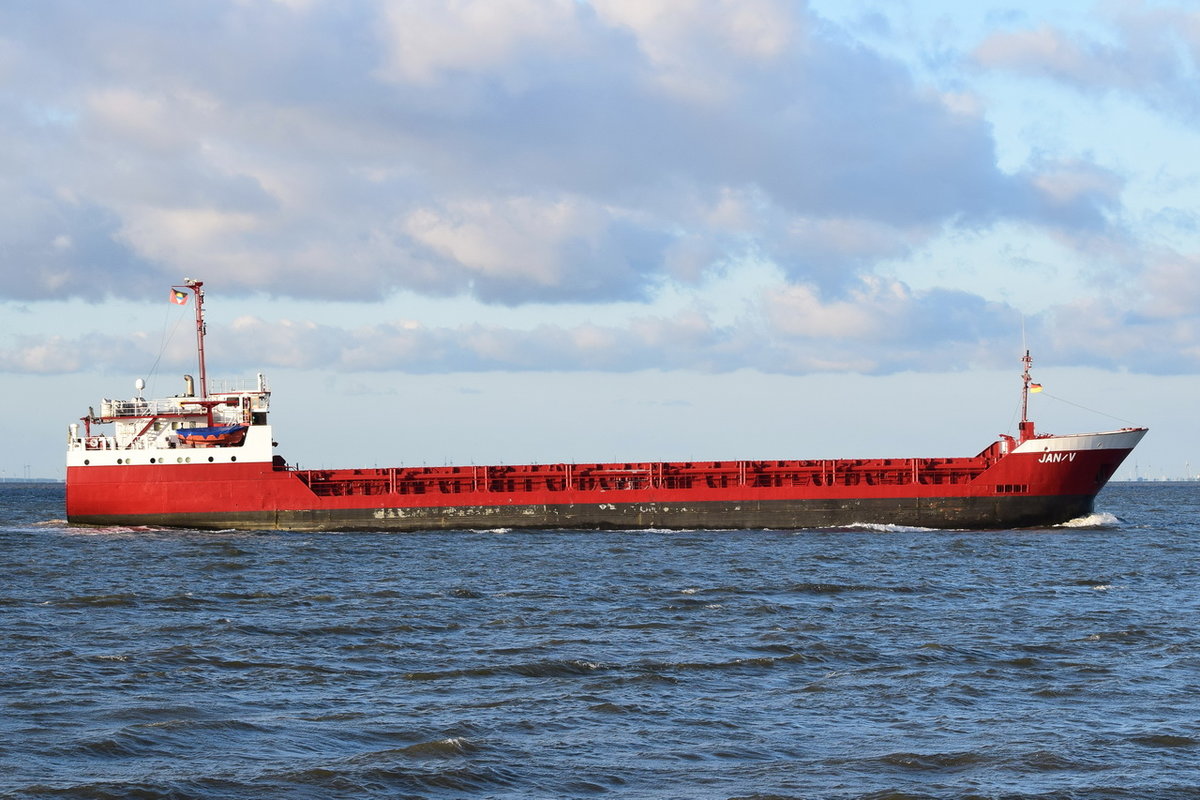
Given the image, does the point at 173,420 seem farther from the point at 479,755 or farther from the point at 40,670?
the point at 479,755

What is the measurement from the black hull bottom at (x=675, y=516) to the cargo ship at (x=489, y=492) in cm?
4

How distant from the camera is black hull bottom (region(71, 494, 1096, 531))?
50.5 meters

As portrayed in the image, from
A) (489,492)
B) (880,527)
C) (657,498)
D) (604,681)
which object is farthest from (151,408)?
(604,681)

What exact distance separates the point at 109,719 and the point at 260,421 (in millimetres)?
36542

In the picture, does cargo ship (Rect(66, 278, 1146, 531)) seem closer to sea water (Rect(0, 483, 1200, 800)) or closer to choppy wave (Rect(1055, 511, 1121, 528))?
choppy wave (Rect(1055, 511, 1121, 528))

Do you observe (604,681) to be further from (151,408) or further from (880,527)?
(151,408)

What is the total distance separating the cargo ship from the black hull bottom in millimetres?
43

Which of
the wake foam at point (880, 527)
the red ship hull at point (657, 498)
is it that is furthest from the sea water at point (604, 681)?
the wake foam at point (880, 527)

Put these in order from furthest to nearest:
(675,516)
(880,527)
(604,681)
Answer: (675,516) < (880,527) < (604,681)

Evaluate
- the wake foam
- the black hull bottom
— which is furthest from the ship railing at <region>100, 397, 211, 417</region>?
the wake foam

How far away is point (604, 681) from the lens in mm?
20234

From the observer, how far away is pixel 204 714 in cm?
1795

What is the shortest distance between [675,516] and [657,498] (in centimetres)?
107

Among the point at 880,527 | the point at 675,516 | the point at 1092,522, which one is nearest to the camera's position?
the point at 880,527
